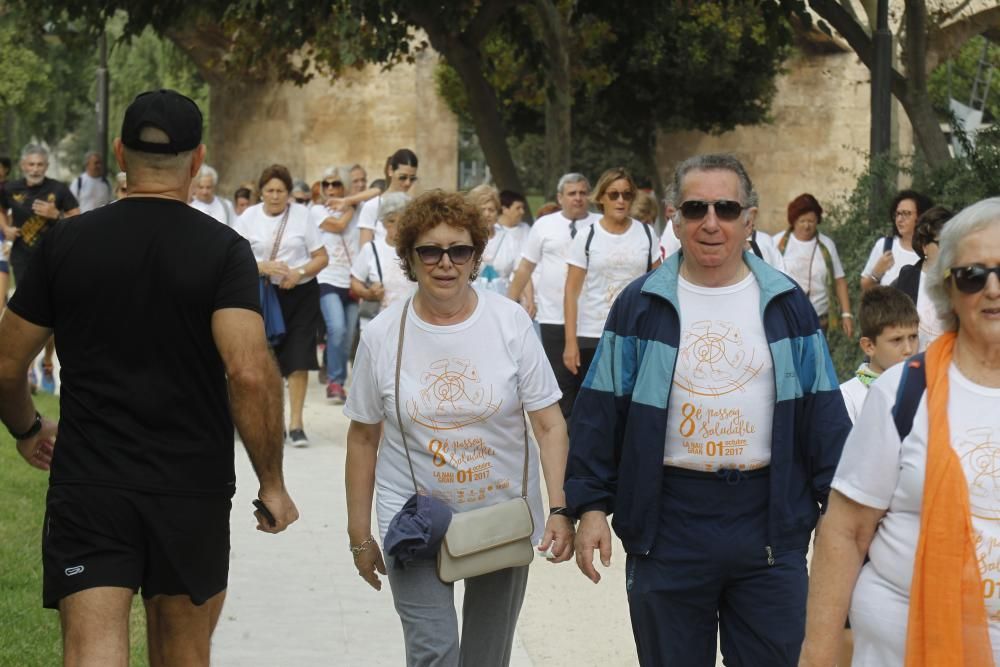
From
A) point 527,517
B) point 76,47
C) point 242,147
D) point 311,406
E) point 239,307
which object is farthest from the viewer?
point 242,147

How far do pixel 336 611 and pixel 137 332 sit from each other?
3.09 metres

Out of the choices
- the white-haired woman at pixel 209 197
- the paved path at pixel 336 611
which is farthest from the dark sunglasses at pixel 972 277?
the white-haired woman at pixel 209 197

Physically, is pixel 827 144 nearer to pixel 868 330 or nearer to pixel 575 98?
pixel 575 98

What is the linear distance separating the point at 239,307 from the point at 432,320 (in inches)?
33.8

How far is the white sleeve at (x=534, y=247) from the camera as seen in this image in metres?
10.8

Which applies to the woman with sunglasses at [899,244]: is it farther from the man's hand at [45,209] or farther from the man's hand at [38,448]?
the man's hand at [45,209]

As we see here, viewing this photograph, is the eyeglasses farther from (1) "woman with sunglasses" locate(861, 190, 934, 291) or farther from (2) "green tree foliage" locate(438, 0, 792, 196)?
(2) "green tree foliage" locate(438, 0, 792, 196)

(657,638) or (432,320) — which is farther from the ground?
(432,320)

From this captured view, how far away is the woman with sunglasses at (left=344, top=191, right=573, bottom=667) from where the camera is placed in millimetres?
4957

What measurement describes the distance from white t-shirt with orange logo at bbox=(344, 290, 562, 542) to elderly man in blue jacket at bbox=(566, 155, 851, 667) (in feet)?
1.68

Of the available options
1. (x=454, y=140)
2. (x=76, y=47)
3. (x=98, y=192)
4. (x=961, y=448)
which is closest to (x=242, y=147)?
(x=454, y=140)

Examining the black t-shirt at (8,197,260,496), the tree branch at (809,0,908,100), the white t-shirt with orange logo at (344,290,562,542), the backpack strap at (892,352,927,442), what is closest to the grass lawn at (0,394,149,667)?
the white t-shirt with orange logo at (344,290,562,542)

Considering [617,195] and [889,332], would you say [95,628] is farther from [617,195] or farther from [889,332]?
[617,195]

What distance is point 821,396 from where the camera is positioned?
441 cm
